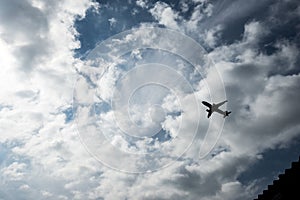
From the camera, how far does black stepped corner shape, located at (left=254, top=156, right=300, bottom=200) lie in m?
17.6

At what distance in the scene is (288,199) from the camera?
18.5m

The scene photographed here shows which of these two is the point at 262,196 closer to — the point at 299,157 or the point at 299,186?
the point at 299,186

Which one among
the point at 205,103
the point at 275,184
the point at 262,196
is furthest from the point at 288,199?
the point at 205,103

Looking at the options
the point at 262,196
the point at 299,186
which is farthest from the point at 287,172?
the point at 262,196

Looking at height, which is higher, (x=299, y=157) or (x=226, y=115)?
(x=226, y=115)

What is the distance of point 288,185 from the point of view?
18.3 meters

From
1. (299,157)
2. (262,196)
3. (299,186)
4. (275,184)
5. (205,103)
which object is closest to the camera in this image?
(299,157)

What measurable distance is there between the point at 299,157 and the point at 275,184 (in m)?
3.74

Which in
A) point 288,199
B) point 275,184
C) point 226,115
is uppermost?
point 226,115

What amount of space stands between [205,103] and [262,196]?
108 feet

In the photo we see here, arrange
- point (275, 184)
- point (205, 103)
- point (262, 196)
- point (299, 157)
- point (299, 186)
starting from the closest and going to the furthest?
point (299, 157)
point (299, 186)
point (275, 184)
point (262, 196)
point (205, 103)

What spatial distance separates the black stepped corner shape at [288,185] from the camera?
17.6 metres

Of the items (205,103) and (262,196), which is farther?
(205,103)

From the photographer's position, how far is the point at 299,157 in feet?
54.7
